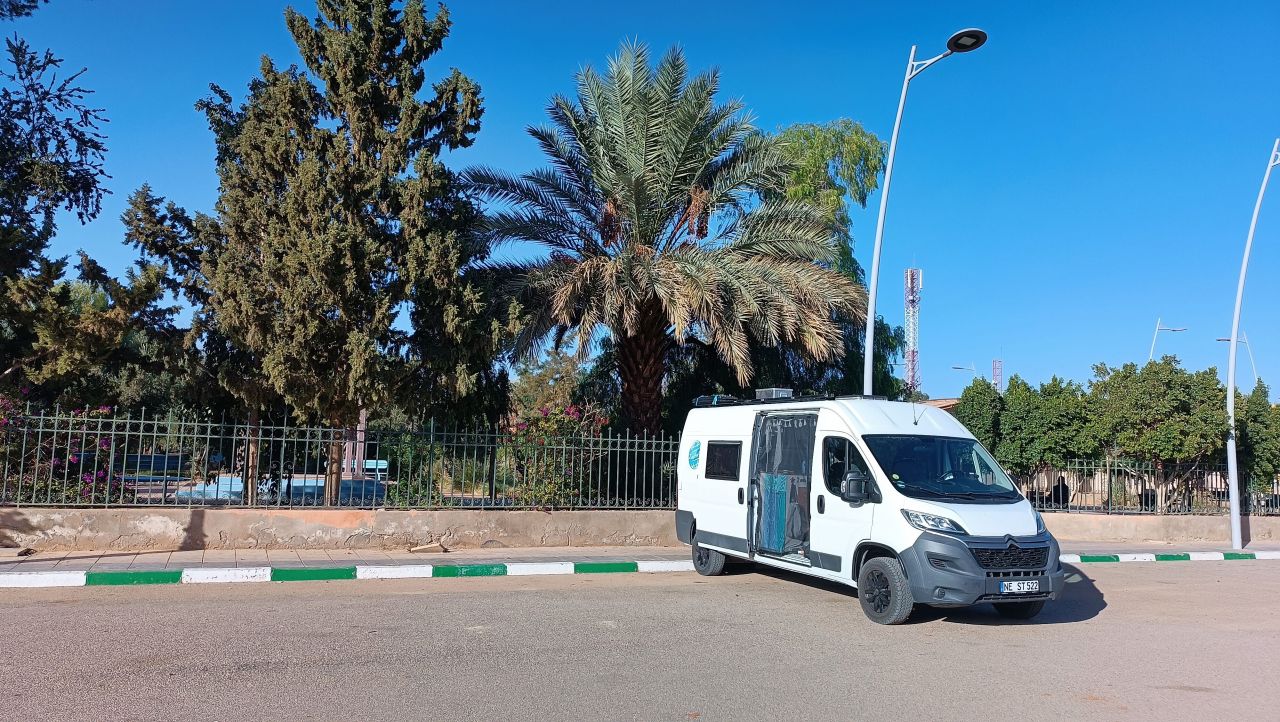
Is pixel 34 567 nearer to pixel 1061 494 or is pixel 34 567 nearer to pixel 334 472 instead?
pixel 334 472

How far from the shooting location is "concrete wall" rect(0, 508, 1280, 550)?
1158 cm

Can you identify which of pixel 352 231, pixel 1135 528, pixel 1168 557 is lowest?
pixel 1168 557

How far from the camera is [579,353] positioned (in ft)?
48.1

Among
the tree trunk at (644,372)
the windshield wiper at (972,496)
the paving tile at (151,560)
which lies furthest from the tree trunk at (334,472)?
the windshield wiper at (972,496)

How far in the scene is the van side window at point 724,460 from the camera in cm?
1105

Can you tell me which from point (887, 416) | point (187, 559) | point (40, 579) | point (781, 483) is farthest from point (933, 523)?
point (40, 579)

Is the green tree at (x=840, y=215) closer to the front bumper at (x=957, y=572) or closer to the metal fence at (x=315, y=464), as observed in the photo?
the metal fence at (x=315, y=464)

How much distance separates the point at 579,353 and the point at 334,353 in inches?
151

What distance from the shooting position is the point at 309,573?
10.7m

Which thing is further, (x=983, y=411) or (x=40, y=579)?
(x=983, y=411)

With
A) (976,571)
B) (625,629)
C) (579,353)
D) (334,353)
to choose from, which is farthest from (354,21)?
(976,571)

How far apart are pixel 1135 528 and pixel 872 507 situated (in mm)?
13187

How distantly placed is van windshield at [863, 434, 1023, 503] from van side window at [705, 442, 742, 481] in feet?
7.37

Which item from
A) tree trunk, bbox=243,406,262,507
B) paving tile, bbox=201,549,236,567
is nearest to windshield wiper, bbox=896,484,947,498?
paving tile, bbox=201,549,236,567
